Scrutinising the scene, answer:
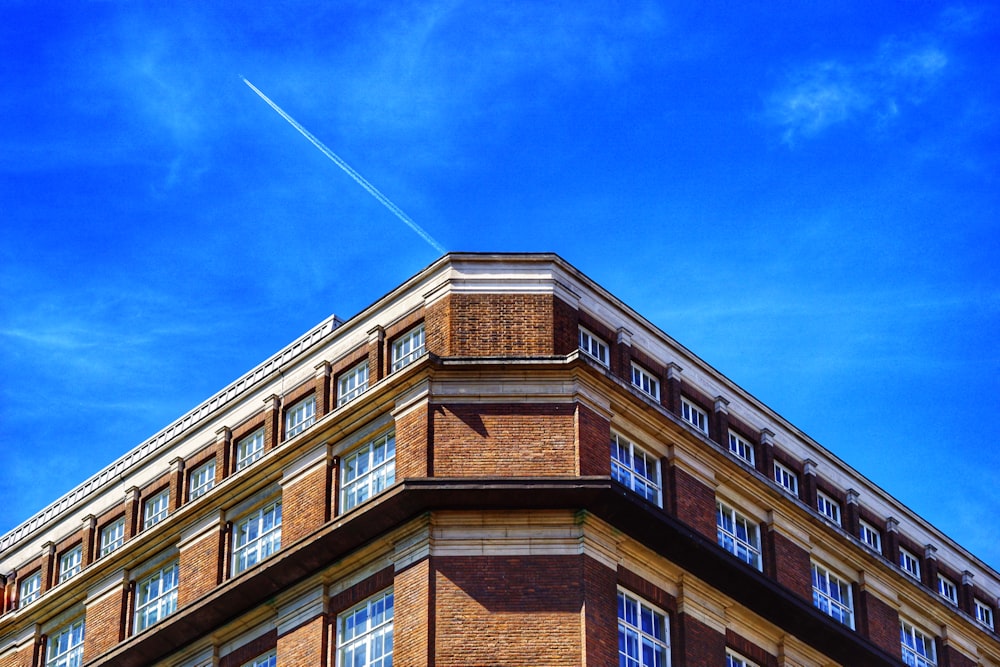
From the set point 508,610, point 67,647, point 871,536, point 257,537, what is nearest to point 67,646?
point 67,647

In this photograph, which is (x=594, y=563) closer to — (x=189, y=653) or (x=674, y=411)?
(x=674, y=411)

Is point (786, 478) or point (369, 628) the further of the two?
point (786, 478)

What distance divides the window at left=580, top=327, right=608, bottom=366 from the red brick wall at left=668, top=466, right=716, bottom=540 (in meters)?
3.94

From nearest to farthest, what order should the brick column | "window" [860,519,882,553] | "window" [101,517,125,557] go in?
the brick column
"window" [101,517,125,557]
"window" [860,519,882,553]

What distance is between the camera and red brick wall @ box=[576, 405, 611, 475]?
63.3 m

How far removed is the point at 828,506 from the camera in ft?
243

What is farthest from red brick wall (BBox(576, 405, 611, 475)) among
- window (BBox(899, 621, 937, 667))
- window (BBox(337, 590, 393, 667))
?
window (BBox(899, 621, 937, 667))

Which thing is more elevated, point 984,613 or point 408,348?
point 408,348

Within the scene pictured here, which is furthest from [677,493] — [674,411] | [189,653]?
[189,653]

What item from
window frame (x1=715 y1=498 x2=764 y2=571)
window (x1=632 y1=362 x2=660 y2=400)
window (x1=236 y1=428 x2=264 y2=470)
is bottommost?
window frame (x1=715 y1=498 x2=764 y2=571)

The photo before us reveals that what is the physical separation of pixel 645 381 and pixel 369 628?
12.2m

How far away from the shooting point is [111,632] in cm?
7075

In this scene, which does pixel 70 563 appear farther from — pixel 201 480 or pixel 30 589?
pixel 201 480

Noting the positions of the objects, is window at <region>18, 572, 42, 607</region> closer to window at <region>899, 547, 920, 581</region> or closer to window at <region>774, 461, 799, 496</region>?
window at <region>774, 461, 799, 496</region>
